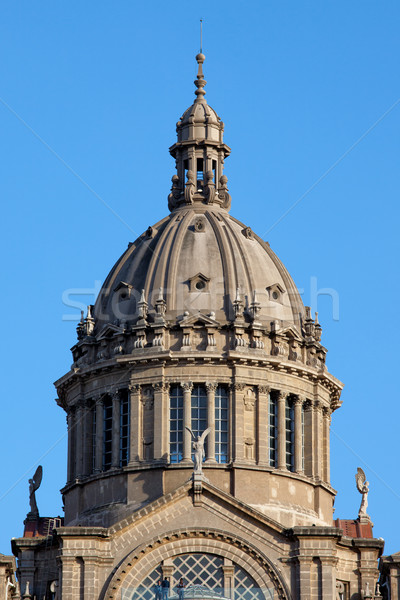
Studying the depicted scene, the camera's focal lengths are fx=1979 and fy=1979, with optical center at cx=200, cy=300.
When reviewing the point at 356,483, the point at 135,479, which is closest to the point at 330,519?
the point at 356,483

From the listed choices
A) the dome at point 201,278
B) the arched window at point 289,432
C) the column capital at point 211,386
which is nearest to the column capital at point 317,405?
the arched window at point 289,432

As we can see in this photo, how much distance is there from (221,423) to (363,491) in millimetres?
9278

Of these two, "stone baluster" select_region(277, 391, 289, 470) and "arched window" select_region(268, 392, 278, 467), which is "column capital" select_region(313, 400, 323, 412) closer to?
"stone baluster" select_region(277, 391, 289, 470)

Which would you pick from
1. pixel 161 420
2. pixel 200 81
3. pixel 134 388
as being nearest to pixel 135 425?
pixel 161 420

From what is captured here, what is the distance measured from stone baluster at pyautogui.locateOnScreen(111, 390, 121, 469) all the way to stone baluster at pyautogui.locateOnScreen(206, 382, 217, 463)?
4.75 m

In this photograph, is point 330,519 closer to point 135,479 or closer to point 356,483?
point 356,483

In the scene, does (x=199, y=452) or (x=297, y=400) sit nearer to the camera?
(x=199, y=452)

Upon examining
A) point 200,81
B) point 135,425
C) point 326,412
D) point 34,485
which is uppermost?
point 200,81

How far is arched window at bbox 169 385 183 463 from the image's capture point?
96.7m

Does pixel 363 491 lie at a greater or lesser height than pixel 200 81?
lesser

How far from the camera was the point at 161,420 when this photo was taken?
96.8 m

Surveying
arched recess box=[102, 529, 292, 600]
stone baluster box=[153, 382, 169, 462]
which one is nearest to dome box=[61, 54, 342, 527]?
stone baluster box=[153, 382, 169, 462]

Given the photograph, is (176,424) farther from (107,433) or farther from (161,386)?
(107,433)

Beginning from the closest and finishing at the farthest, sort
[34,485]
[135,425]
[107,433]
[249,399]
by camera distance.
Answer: [135,425] < [249,399] < [107,433] < [34,485]
